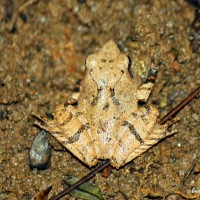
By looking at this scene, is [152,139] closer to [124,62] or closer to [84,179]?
[84,179]

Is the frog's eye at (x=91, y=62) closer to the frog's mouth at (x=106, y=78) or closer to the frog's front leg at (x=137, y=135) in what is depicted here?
the frog's mouth at (x=106, y=78)

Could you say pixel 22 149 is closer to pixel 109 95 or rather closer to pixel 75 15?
pixel 109 95

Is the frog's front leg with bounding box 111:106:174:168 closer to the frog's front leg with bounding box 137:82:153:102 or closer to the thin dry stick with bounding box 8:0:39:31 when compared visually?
the frog's front leg with bounding box 137:82:153:102

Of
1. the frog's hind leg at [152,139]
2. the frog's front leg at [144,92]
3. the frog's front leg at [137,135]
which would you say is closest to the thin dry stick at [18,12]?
the frog's front leg at [144,92]

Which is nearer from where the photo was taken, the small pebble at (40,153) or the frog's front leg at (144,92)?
the small pebble at (40,153)

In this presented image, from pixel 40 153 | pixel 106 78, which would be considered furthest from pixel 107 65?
pixel 40 153

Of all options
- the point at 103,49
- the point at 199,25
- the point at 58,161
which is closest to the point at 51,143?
the point at 58,161

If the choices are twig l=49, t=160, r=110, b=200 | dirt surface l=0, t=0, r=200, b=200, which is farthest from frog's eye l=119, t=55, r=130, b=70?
twig l=49, t=160, r=110, b=200

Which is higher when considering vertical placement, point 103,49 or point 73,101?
point 103,49
